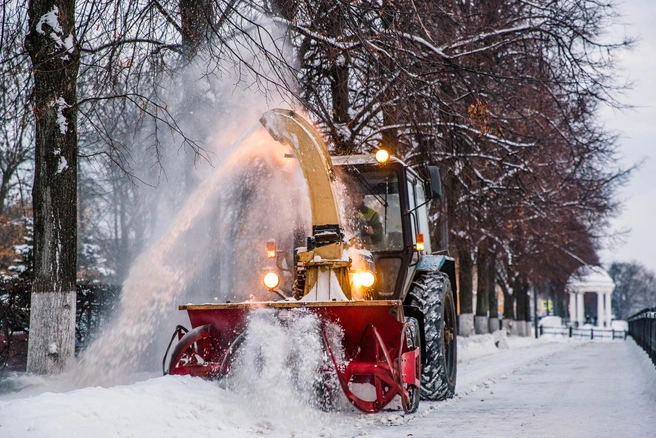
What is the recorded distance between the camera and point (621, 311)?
105938 mm

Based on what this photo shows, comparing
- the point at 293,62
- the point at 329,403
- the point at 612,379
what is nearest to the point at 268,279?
the point at 329,403

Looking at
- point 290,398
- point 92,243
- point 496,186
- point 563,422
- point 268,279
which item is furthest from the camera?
point 92,243

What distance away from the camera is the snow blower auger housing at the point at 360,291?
7.03 meters

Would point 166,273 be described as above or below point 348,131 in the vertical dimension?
A: below

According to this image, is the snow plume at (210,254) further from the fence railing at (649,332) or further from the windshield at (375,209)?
the fence railing at (649,332)

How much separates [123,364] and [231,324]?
4.11 meters

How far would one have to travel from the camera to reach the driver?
339 inches

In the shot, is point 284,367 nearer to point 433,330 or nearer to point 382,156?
point 433,330

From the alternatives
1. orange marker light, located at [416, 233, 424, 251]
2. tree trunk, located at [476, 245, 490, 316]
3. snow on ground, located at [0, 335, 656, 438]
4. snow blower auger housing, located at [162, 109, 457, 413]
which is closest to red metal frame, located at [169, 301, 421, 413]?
snow blower auger housing, located at [162, 109, 457, 413]

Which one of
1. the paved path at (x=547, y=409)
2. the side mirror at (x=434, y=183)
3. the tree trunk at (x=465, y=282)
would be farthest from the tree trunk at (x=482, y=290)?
the side mirror at (x=434, y=183)

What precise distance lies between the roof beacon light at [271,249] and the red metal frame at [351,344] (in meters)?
1.19

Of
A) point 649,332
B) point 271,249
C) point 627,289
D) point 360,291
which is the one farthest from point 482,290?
point 627,289

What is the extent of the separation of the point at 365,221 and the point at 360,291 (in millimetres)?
1152

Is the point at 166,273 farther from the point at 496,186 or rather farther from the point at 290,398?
the point at 496,186
